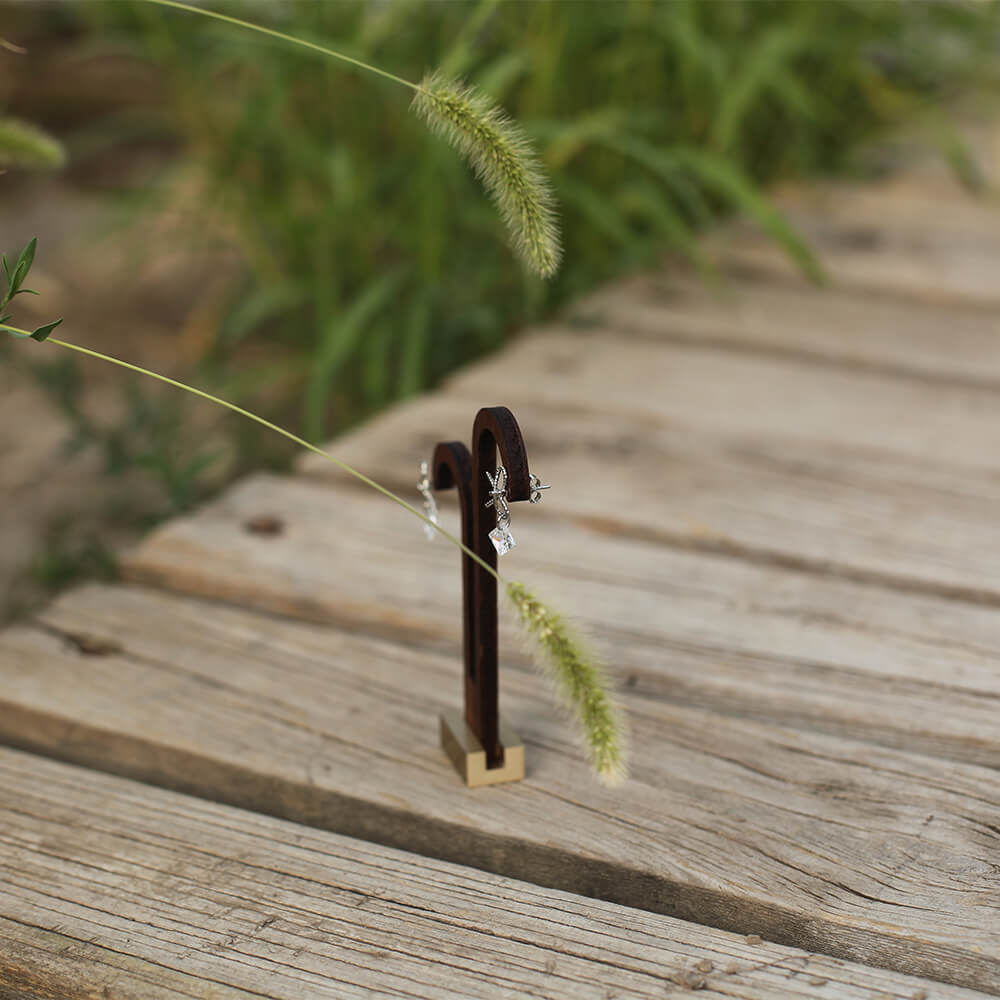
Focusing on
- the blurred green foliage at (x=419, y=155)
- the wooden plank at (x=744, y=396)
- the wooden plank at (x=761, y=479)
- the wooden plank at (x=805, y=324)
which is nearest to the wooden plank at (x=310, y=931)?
the wooden plank at (x=761, y=479)

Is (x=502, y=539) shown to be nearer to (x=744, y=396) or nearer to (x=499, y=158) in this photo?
(x=499, y=158)

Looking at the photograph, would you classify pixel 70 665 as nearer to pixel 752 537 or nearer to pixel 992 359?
pixel 752 537

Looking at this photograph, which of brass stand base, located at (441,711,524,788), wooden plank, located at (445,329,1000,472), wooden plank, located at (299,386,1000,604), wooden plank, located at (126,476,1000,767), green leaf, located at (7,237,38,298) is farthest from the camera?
wooden plank, located at (445,329,1000,472)

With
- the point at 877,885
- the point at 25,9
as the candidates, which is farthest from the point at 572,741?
the point at 25,9

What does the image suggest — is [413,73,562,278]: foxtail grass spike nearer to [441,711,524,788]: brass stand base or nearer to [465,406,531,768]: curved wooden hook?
[465,406,531,768]: curved wooden hook

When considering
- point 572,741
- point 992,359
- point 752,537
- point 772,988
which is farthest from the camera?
point 992,359

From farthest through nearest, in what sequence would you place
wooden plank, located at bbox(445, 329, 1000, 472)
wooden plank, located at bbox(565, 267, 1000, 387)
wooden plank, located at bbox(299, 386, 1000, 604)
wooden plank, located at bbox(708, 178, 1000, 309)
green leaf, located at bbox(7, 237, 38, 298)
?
wooden plank, located at bbox(708, 178, 1000, 309) < wooden plank, located at bbox(565, 267, 1000, 387) < wooden plank, located at bbox(445, 329, 1000, 472) < wooden plank, located at bbox(299, 386, 1000, 604) < green leaf, located at bbox(7, 237, 38, 298)

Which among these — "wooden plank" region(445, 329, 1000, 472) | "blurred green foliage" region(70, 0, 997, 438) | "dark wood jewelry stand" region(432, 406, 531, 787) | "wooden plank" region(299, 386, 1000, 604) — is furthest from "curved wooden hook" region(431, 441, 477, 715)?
"blurred green foliage" region(70, 0, 997, 438)
